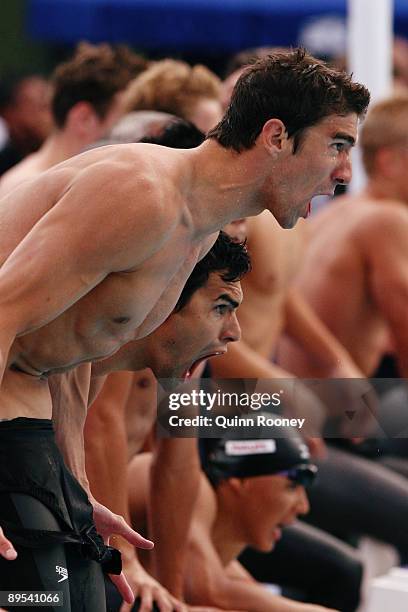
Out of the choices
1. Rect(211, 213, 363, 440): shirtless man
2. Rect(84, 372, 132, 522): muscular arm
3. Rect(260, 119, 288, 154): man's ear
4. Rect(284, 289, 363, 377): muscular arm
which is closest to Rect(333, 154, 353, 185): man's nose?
Rect(260, 119, 288, 154): man's ear

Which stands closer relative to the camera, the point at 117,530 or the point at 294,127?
the point at 294,127

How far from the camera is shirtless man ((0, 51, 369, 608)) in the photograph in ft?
8.55

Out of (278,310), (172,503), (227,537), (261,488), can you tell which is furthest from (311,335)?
(172,503)

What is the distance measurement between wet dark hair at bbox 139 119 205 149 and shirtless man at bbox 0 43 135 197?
1.57 metres

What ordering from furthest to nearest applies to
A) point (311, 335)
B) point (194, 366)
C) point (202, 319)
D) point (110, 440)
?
point (311, 335) → point (110, 440) → point (194, 366) → point (202, 319)

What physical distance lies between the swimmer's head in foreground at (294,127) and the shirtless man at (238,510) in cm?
112

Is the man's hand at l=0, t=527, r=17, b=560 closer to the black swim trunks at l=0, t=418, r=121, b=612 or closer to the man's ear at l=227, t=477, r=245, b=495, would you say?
the black swim trunks at l=0, t=418, r=121, b=612

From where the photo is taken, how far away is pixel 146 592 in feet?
11.5

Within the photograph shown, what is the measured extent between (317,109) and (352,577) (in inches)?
97.3

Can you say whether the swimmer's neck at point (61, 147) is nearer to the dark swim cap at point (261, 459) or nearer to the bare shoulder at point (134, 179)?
the dark swim cap at point (261, 459)

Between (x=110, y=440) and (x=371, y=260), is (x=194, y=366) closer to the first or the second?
(x=110, y=440)

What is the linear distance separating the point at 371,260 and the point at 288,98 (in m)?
3.17

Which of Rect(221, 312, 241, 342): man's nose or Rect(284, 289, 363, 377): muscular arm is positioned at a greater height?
Rect(284, 289, 363, 377): muscular arm

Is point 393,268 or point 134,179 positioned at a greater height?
point 393,268
